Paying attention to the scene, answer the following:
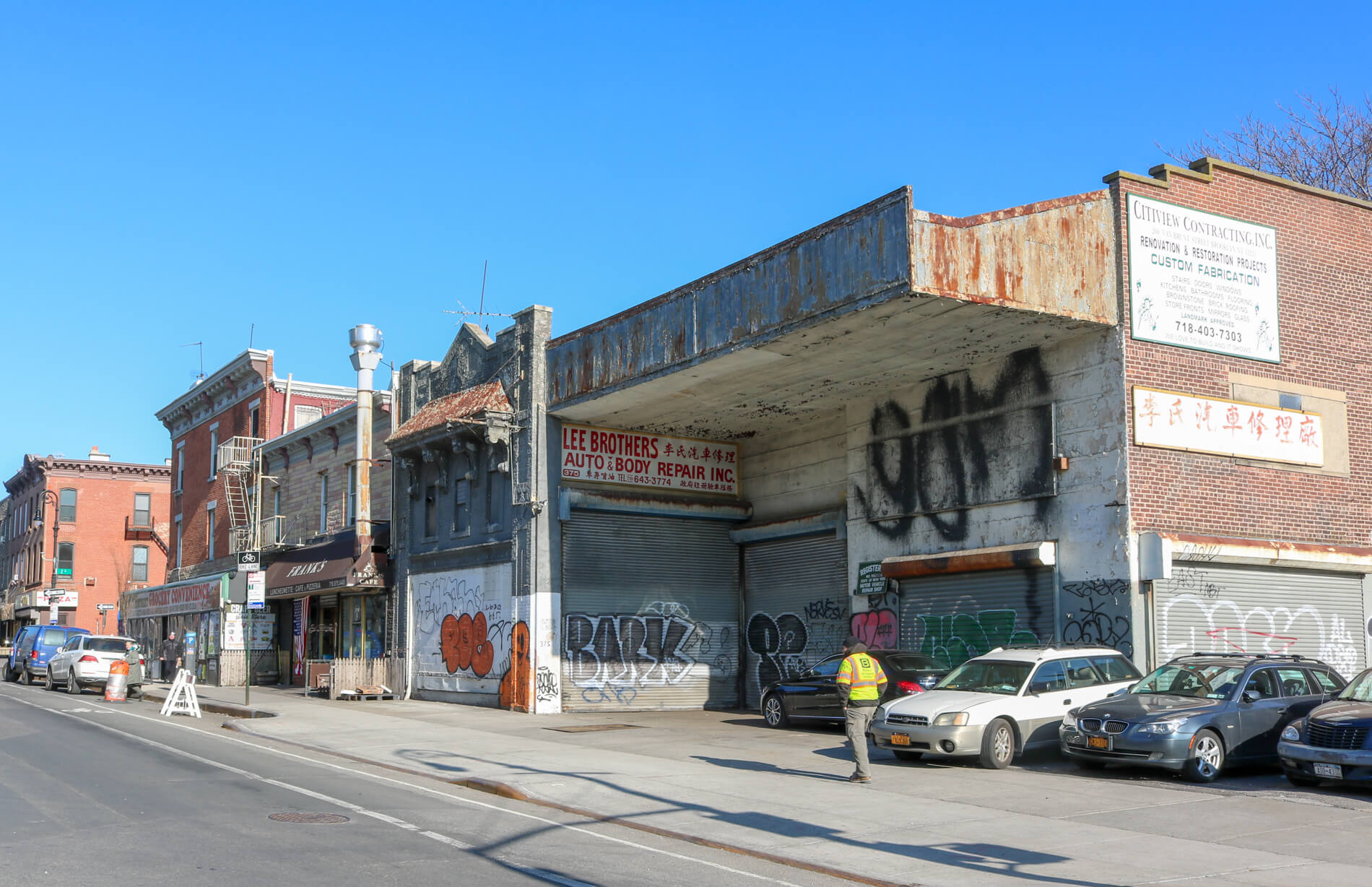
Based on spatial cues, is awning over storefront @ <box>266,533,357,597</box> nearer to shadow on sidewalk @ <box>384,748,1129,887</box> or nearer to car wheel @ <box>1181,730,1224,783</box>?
shadow on sidewalk @ <box>384,748,1129,887</box>

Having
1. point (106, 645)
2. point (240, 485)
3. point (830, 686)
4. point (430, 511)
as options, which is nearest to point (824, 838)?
point (830, 686)

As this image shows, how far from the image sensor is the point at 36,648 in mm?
38750

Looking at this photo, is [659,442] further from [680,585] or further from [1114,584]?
[1114,584]

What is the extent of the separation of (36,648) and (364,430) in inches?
594

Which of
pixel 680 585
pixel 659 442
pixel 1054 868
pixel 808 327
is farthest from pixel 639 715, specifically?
pixel 1054 868

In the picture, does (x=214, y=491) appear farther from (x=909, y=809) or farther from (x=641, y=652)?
(x=909, y=809)

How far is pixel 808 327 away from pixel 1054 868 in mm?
10702

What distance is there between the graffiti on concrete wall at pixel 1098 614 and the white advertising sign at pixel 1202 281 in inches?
153

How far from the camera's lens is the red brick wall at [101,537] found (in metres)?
65.0

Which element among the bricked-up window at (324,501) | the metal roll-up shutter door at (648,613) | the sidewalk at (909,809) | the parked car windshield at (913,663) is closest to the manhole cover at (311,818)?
the sidewalk at (909,809)

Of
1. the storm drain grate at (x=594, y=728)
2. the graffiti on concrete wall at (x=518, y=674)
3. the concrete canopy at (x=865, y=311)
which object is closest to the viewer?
the concrete canopy at (x=865, y=311)

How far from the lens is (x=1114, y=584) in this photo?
18.3 m

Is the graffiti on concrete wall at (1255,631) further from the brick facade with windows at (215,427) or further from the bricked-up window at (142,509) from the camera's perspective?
the bricked-up window at (142,509)

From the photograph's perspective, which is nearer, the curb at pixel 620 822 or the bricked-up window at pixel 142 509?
the curb at pixel 620 822
